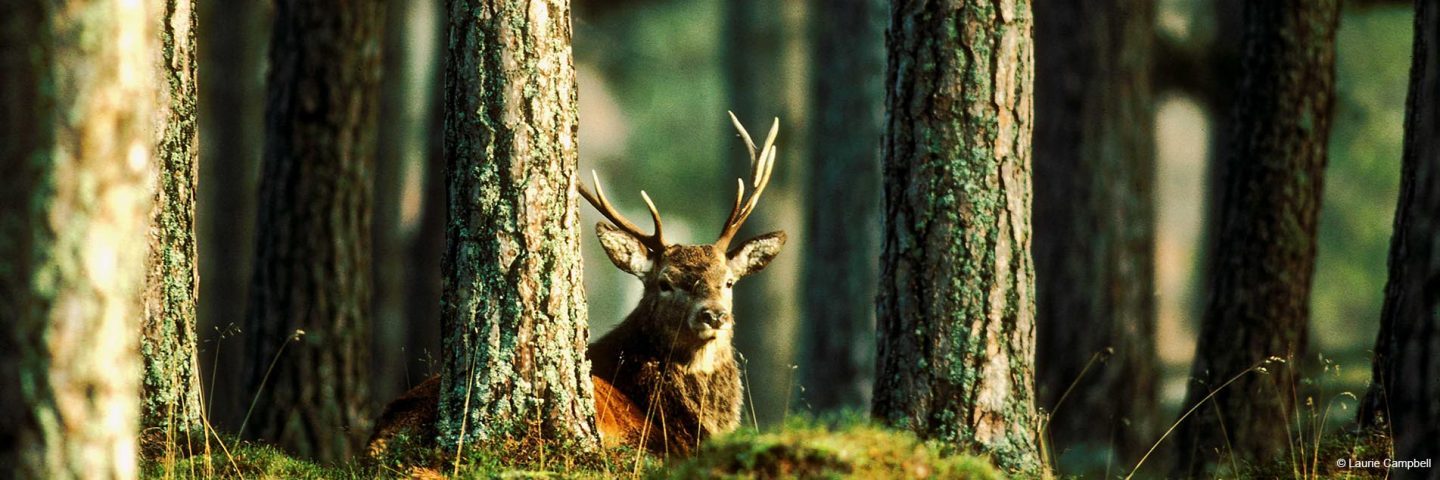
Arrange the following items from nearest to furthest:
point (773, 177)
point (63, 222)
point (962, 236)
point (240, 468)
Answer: point (63, 222)
point (240, 468)
point (962, 236)
point (773, 177)

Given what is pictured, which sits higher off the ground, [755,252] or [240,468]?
[755,252]

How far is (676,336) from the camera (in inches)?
312

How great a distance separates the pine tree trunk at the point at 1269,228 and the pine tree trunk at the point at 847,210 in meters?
4.23

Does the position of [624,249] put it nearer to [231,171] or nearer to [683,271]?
[683,271]

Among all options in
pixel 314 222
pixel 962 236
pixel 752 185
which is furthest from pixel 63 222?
pixel 314 222

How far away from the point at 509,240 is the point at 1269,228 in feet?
17.7

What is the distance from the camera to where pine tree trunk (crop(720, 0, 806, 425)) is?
19016mm

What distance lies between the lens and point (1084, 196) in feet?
41.0

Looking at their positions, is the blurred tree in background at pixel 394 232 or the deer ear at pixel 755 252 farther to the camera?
the blurred tree in background at pixel 394 232

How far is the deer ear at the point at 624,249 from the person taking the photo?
7980 millimetres

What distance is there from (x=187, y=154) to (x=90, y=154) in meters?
3.47

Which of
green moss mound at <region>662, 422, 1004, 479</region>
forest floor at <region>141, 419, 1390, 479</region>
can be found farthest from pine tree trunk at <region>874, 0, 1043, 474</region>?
green moss mound at <region>662, 422, 1004, 479</region>

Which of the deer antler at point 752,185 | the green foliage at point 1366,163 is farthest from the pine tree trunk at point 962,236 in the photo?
the green foliage at point 1366,163

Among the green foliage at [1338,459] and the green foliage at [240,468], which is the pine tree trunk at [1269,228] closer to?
the green foliage at [1338,459]
